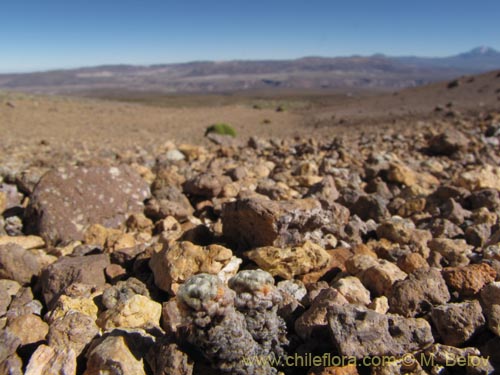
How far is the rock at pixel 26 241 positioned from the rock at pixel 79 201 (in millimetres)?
51

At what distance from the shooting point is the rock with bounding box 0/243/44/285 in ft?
8.46

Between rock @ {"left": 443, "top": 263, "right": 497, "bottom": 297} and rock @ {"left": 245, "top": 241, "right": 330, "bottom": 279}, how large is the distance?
25.8 inches

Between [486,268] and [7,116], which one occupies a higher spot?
[486,268]

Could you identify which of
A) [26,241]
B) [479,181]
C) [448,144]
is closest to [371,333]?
[26,241]

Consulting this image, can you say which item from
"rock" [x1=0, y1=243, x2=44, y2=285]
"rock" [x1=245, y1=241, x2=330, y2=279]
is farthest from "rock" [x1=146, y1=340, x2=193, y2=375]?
"rock" [x1=0, y1=243, x2=44, y2=285]

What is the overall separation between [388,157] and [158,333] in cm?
483

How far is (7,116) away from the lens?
15.5 meters

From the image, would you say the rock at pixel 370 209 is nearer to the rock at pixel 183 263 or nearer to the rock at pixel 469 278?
the rock at pixel 469 278

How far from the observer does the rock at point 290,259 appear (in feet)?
7.88

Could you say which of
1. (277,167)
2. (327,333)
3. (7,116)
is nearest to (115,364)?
(327,333)

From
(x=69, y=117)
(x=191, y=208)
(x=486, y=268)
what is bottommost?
(x=69, y=117)

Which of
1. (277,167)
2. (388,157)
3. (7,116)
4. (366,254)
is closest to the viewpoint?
(366,254)

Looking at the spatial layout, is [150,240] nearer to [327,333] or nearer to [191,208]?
[191,208]

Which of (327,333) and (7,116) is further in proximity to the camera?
(7,116)
